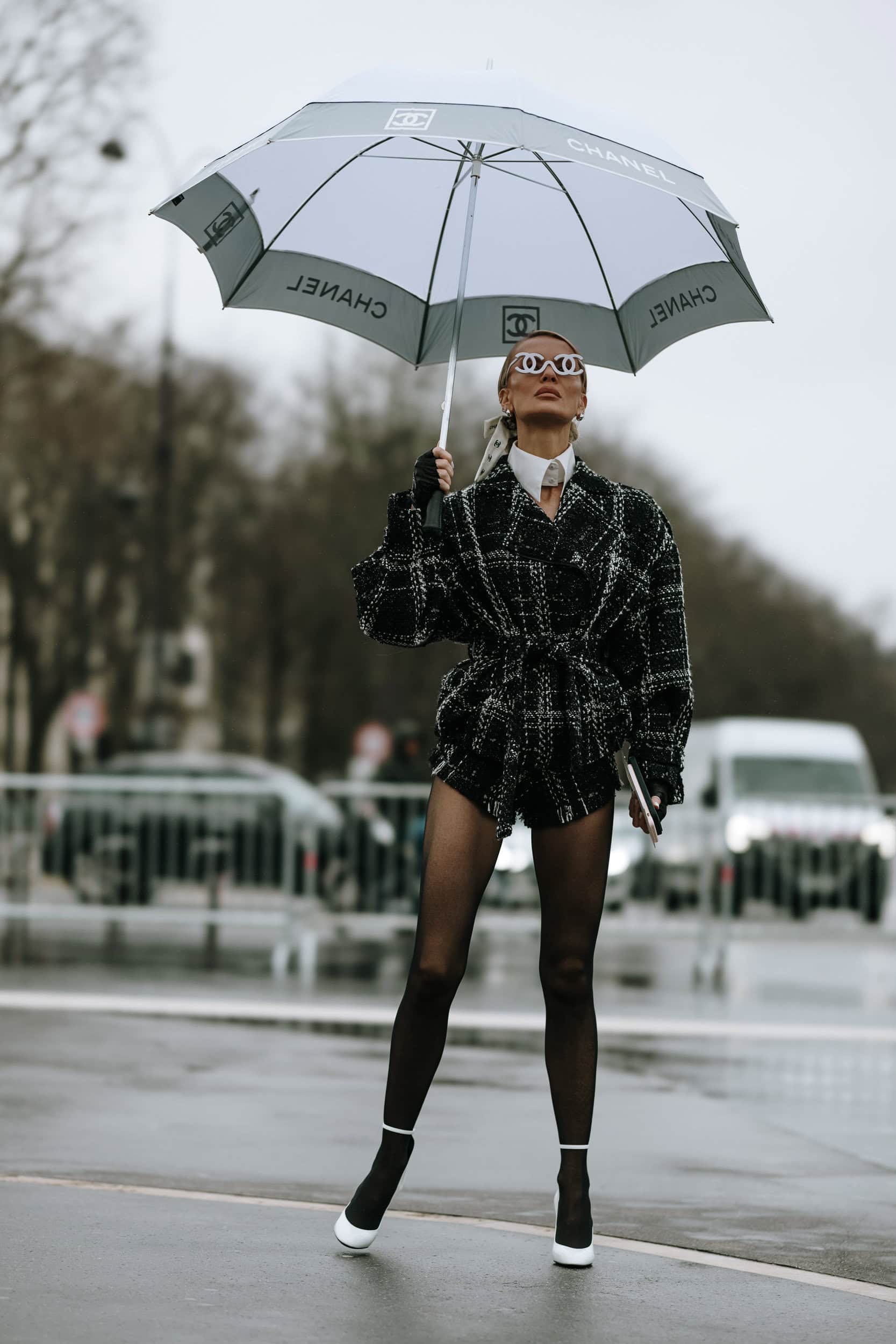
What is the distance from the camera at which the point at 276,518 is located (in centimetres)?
3997

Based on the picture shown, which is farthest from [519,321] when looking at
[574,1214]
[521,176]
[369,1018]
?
[369,1018]

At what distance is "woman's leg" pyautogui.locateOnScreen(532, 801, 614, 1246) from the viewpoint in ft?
16.3

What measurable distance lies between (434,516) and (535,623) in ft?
1.09

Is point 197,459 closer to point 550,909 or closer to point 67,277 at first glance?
point 67,277

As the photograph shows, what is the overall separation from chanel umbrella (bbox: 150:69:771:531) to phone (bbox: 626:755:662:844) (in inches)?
48.7

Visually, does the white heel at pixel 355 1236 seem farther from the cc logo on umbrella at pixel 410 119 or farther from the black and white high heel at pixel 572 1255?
the cc logo on umbrella at pixel 410 119

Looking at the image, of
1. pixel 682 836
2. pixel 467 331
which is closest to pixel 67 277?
pixel 682 836

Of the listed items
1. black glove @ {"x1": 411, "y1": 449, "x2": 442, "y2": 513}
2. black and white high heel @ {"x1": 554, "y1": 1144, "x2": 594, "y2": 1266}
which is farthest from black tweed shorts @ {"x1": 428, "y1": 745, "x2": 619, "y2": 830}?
black and white high heel @ {"x1": 554, "y1": 1144, "x2": 594, "y2": 1266}

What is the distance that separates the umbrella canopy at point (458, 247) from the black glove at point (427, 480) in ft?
2.81

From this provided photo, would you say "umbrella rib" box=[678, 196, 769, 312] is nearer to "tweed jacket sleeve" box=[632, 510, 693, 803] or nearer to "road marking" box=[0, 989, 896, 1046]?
"tweed jacket sleeve" box=[632, 510, 693, 803]

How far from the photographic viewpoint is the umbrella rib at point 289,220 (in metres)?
6.01

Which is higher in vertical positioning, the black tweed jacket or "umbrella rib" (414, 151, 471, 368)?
"umbrella rib" (414, 151, 471, 368)

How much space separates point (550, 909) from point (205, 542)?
35.2 meters

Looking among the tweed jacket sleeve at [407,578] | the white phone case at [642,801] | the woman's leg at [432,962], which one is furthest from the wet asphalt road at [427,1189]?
the tweed jacket sleeve at [407,578]
